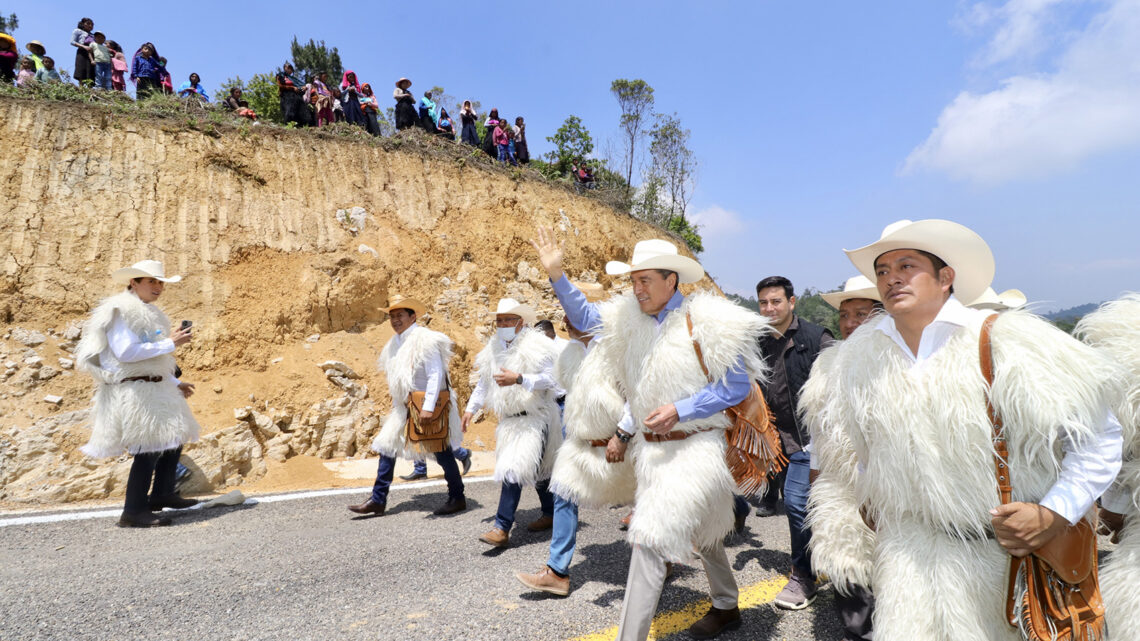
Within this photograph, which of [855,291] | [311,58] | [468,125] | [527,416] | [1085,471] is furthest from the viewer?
→ [311,58]

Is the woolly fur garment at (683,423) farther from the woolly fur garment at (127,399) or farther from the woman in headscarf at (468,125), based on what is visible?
the woman in headscarf at (468,125)

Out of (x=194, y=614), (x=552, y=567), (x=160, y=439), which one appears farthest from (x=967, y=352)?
(x=160, y=439)

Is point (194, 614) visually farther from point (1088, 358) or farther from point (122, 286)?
point (122, 286)

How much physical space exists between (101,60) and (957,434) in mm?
14286

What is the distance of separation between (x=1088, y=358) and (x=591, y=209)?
1525cm

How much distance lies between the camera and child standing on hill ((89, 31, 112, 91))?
10375mm

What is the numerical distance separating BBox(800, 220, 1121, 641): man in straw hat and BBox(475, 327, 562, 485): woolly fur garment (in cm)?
297

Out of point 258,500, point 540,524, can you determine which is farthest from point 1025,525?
point 258,500

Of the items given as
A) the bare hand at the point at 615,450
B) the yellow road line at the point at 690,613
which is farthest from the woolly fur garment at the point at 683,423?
the yellow road line at the point at 690,613

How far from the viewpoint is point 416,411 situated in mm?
5512

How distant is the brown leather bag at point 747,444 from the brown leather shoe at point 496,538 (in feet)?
7.13

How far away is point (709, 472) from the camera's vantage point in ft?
9.25

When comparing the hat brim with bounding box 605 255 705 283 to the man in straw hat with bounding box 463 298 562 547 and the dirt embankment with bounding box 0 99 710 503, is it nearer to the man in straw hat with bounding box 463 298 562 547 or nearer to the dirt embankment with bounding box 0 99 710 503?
the man in straw hat with bounding box 463 298 562 547

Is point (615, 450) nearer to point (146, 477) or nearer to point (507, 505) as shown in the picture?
point (507, 505)
